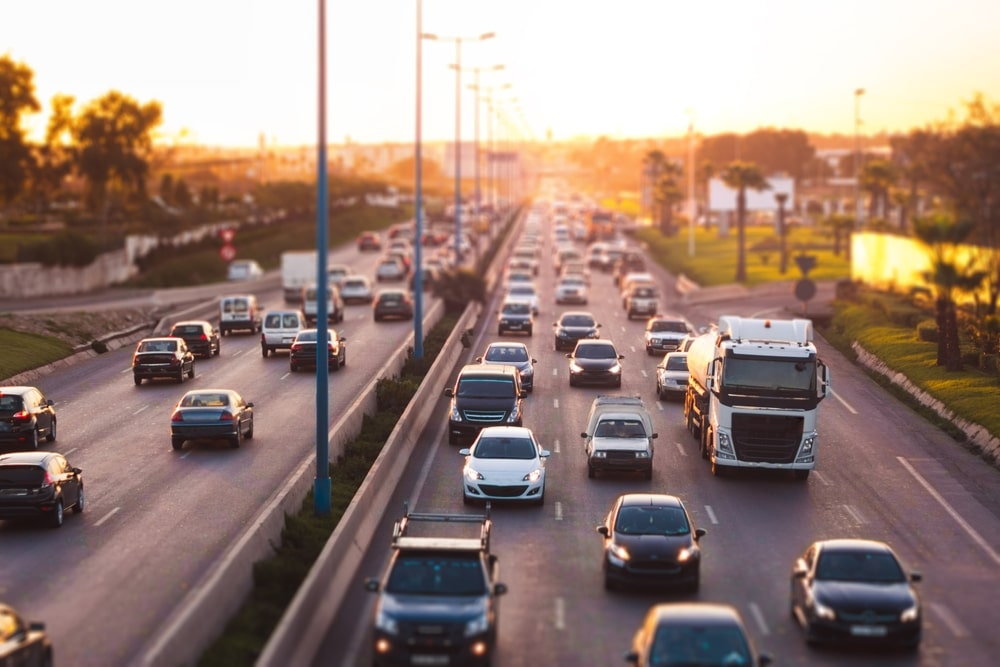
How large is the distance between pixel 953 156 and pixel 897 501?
310ft

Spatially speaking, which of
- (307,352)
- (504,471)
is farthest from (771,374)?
(307,352)

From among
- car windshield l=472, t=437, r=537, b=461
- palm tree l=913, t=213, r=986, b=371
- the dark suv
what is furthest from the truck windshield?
palm tree l=913, t=213, r=986, b=371

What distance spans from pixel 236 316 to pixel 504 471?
38.1m

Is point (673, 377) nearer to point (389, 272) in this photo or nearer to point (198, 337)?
point (198, 337)

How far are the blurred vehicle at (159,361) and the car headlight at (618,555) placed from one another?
2884 centimetres

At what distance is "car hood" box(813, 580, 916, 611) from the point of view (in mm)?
20219

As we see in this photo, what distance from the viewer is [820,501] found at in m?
32.3

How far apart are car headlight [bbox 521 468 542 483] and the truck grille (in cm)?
561

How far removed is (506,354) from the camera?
48844 millimetres

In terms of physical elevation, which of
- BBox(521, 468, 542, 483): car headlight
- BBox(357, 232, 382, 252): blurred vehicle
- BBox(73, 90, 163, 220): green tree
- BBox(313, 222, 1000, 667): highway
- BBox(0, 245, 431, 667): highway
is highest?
BBox(73, 90, 163, 220): green tree

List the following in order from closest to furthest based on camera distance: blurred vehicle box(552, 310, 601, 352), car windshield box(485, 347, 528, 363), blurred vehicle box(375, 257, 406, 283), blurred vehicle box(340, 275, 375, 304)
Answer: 1. car windshield box(485, 347, 528, 363)
2. blurred vehicle box(552, 310, 601, 352)
3. blurred vehicle box(340, 275, 375, 304)
4. blurred vehicle box(375, 257, 406, 283)

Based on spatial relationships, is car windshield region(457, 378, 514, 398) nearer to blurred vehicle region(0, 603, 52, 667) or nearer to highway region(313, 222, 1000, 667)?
highway region(313, 222, 1000, 667)

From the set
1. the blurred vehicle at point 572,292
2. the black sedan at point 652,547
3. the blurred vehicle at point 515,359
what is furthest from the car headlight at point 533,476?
the blurred vehicle at point 572,292

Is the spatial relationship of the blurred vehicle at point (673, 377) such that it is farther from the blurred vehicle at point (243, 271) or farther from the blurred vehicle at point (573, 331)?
the blurred vehicle at point (243, 271)
